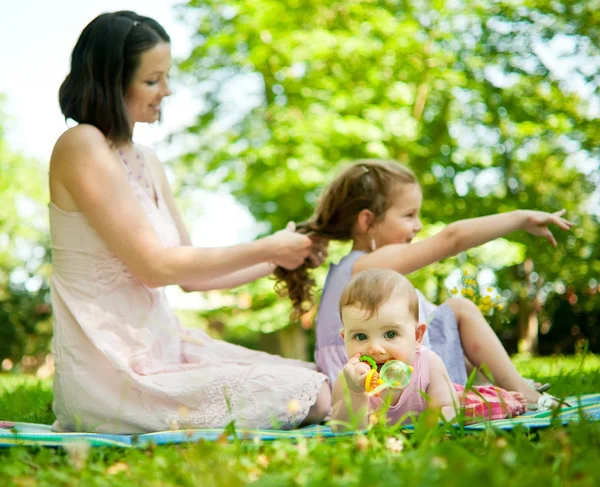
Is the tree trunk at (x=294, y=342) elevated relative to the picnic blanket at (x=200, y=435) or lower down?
lower down

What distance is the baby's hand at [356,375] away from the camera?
244cm

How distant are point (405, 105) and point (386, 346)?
27.6 ft

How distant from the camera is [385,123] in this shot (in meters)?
10.1

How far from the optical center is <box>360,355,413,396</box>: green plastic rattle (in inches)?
96.0

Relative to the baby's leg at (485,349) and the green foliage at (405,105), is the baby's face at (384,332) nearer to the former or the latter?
the baby's leg at (485,349)

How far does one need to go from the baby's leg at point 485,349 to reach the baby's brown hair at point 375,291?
782 mm

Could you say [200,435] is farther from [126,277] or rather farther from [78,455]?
[126,277]

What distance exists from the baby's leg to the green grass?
3.56ft

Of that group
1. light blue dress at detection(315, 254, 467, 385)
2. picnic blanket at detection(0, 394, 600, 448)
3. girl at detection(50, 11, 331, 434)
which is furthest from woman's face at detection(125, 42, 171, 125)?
picnic blanket at detection(0, 394, 600, 448)

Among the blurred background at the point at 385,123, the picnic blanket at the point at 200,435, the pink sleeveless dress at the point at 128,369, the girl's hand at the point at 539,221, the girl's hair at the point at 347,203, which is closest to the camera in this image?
the picnic blanket at the point at 200,435

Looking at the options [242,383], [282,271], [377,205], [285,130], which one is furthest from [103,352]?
[285,130]

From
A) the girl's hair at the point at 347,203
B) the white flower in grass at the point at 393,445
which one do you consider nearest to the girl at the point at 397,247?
the girl's hair at the point at 347,203

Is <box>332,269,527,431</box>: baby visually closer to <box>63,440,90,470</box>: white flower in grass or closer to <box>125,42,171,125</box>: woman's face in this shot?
<box>63,440,90,470</box>: white flower in grass

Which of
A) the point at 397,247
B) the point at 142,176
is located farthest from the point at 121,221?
the point at 397,247
